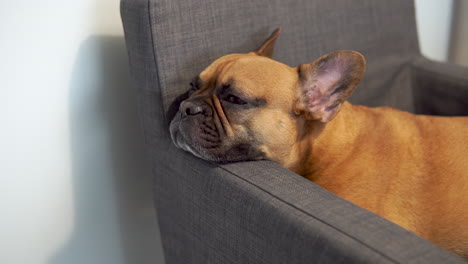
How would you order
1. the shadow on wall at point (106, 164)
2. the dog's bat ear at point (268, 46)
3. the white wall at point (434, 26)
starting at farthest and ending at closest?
1. the white wall at point (434, 26)
2. the shadow on wall at point (106, 164)
3. the dog's bat ear at point (268, 46)

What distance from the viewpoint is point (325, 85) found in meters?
1.34

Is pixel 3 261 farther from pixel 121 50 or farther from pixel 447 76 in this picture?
pixel 447 76

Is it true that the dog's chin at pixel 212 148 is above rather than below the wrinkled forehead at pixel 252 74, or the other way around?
below

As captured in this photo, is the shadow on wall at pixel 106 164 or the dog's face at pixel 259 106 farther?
the shadow on wall at pixel 106 164

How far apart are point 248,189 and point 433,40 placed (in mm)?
1886

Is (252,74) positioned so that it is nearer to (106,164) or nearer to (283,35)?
(283,35)

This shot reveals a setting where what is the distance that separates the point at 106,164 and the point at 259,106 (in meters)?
0.71

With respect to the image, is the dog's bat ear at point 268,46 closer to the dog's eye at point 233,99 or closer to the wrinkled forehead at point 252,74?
the wrinkled forehead at point 252,74

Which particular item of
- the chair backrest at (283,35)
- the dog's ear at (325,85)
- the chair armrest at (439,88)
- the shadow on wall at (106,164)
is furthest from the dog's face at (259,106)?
the chair armrest at (439,88)

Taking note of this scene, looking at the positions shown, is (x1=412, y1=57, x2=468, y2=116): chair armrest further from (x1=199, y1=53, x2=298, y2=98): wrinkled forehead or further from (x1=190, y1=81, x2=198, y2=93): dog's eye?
(x1=190, y1=81, x2=198, y2=93): dog's eye

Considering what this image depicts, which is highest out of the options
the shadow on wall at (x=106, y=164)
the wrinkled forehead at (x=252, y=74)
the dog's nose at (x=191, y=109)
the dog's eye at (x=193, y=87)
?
the wrinkled forehead at (x=252, y=74)

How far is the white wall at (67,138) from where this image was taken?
1.48 m

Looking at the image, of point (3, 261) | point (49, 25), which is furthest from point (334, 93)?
point (3, 261)

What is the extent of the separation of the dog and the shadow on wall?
390mm
